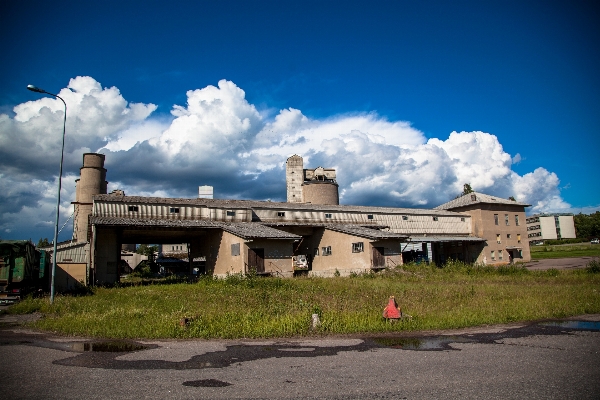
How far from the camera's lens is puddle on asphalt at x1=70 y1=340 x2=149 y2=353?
7668 millimetres

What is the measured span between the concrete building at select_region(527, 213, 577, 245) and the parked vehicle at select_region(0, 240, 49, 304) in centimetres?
11798

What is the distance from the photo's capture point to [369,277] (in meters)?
23.9

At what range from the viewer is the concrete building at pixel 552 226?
364 ft

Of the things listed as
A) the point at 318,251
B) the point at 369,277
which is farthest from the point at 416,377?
the point at 318,251

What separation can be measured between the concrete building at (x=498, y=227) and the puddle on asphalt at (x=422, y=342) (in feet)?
117

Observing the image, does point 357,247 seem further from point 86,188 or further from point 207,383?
point 86,188

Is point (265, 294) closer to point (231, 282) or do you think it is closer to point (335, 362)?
point (231, 282)

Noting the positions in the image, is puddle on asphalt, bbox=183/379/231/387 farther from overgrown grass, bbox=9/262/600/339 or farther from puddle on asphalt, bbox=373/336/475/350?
puddle on asphalt, bbox=373/336/475/350

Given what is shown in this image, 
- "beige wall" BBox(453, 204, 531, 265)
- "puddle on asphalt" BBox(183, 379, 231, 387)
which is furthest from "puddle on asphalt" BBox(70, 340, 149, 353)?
"beige wall" BBox(453, 204, 531, 265)

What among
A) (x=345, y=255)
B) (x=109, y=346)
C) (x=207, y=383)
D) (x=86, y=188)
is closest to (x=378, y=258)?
(x=345, y=255)

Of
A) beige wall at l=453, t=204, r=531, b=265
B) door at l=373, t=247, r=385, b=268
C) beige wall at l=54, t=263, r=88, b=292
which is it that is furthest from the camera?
beige wall at l=453, t=204, r=531, b=265

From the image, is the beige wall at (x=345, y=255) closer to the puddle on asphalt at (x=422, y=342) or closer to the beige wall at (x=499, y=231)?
the beige wall at (x=499, y=231)

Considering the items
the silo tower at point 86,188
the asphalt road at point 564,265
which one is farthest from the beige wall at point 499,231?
the silo tower at point 86,188

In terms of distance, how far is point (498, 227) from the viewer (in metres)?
42.5
